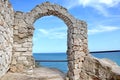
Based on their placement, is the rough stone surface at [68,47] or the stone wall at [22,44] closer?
the rough stone surface at [68,47]

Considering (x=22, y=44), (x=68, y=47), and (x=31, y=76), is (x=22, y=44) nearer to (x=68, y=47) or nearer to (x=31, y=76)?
(x=31, y=76)

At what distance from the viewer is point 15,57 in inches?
238

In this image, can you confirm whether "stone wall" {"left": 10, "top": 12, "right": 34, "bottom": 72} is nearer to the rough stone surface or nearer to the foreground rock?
the rough stone surface

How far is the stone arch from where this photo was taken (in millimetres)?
6102

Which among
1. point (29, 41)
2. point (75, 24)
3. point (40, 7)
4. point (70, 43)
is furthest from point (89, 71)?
point (40, 7)

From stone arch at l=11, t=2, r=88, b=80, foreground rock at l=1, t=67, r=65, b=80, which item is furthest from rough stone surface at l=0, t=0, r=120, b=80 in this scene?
foreground rock at l=1, t=67, r=65, b=80

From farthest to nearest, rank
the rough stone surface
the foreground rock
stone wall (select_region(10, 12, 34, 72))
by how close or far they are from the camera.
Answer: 1. stone wall (select_region(10, 12, 34, 72))
2. the rough stone surface
3. the foreground rock

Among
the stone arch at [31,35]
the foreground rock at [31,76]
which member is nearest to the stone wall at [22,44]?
the stone arch at [31,35]

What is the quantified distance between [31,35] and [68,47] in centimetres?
139

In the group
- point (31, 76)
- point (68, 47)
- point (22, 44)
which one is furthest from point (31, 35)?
point (68, 47)

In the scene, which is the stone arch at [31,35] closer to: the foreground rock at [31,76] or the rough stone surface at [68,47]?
the rough stone surface at [68,47]

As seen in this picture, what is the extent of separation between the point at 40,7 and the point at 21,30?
961 millimetres

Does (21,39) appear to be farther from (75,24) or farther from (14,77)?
(75,24)

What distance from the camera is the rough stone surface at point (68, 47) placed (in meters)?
5.93
